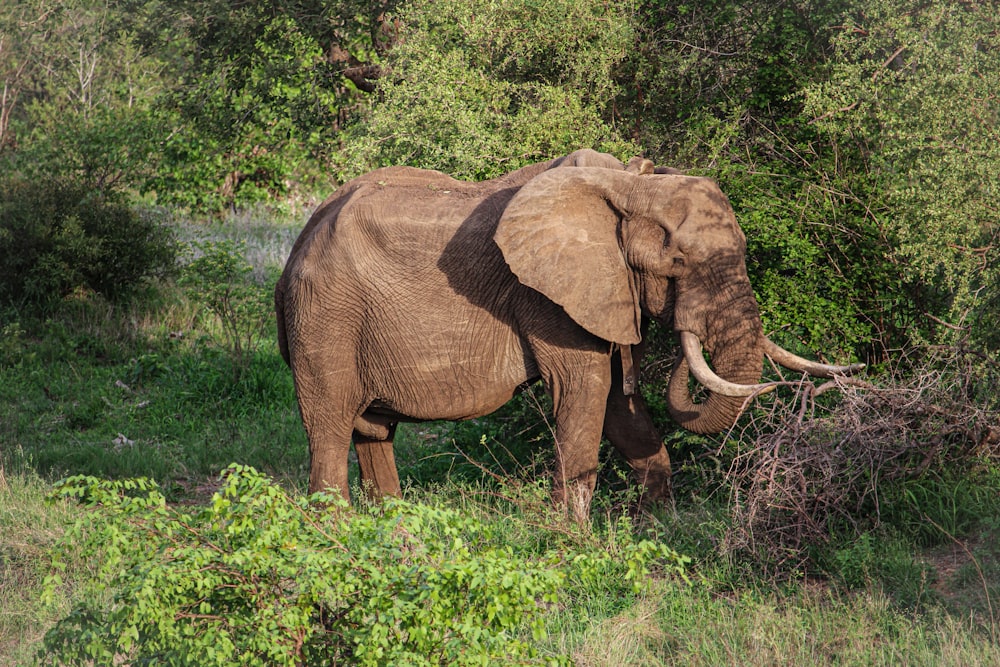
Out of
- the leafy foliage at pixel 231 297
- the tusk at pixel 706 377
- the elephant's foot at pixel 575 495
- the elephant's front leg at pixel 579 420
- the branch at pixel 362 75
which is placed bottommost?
the leafy foliage at pixel 231 297

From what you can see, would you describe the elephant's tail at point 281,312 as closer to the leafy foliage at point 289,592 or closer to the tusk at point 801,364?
the tusk at point 801,364

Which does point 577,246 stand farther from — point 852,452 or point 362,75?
point 362,75

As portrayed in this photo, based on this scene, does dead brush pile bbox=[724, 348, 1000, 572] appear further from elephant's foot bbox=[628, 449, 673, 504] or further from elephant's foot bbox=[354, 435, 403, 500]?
elephant's foot bbox=[354, 435, 403, 500]

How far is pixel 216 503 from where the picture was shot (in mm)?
4824

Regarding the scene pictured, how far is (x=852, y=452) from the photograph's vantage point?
6906mm

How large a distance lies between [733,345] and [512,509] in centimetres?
192

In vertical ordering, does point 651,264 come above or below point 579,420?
above

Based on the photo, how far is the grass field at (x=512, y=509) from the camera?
5.98 m

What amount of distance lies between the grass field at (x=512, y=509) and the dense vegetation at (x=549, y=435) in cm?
3

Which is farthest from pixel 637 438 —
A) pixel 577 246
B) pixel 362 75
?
pixel 362 75

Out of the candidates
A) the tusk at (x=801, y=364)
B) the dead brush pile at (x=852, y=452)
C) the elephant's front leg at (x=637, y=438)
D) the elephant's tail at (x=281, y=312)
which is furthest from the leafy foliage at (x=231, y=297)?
the dead brush pile at (x=852, y=452)

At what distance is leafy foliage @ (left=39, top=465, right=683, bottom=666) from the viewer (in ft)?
15.2

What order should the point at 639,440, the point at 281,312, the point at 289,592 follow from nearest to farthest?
the point at 289,592
the point at 639,440
the point at 281,312

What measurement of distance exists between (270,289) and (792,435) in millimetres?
7789
